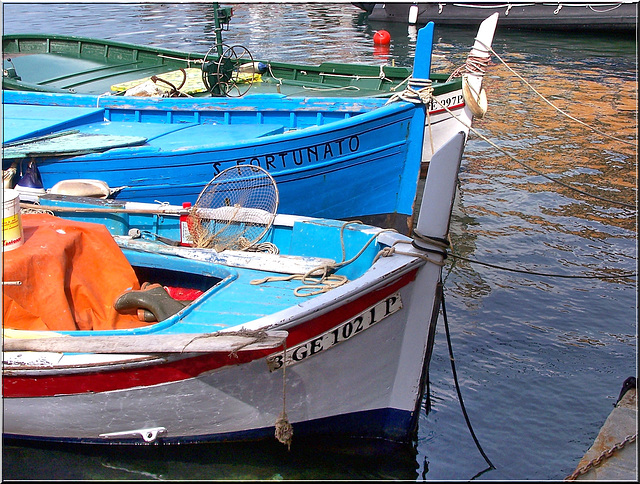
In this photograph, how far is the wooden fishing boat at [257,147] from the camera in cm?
796

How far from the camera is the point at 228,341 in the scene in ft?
13.9

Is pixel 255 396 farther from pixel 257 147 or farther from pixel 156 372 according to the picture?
pixel 257 147

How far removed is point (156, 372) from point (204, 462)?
0.90 m

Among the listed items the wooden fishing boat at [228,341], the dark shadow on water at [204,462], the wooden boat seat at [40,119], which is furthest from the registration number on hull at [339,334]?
the wooden boat seat at [40,119]

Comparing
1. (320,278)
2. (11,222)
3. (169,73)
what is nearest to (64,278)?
→ (11,222)

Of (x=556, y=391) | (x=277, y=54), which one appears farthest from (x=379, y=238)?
(x=277, y=54)

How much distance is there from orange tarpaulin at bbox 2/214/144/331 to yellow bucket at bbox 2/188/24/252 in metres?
0.08

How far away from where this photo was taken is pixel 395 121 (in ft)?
26.5

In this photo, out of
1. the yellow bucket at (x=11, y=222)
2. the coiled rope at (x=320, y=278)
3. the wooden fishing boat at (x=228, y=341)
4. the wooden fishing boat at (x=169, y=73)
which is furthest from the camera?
the wooden fishing boat at (x=169, y=73)

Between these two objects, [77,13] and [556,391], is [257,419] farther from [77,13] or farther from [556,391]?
[77,13]

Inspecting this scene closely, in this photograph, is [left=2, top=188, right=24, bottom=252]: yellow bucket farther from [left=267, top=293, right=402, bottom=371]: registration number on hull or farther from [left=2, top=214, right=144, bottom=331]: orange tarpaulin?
[left=267, top=293, right=402, bottom=371]: registration number on hull

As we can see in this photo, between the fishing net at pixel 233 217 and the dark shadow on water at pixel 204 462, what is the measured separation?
1852mm

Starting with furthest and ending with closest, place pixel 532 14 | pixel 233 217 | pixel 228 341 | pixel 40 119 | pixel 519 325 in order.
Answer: pixel 532 14 → pixel 40 119 → pixel 519 325 → pixel 233 217 → pixel 228 341

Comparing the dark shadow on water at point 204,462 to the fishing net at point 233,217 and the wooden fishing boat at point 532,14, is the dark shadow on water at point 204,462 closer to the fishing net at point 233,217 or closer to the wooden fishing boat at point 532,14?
the fishing net at point 233,217
